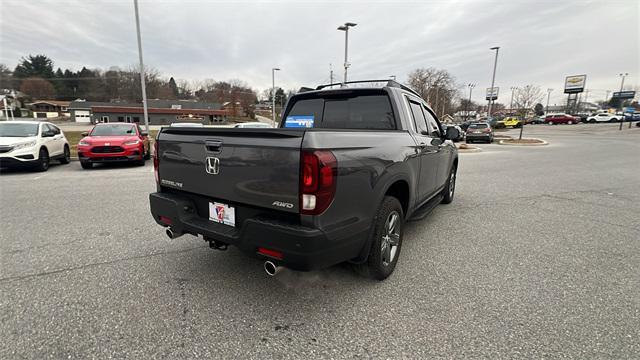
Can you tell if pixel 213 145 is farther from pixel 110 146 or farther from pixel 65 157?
pixel 65 157

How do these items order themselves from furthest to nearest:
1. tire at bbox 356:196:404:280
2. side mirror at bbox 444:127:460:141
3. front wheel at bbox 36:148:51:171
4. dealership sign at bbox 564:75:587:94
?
dealership sign at bbox 564:75:587:94 < front wheel at bbox 36:148:51:171 < side mirror at bbox 444:127:460:141 < tire at bbox 356:196:404:280

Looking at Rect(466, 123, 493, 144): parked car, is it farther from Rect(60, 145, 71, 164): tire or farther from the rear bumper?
the rear bumper

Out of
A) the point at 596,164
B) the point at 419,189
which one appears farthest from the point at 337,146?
the point at 596,164

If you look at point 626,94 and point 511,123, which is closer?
point 511,123

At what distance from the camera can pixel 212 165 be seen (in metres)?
2.61

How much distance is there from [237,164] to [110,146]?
30.1 feet

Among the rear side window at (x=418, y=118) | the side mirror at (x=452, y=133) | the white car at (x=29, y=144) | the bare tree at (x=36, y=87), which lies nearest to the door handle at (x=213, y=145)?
the rear side window at (x=418, y=118)

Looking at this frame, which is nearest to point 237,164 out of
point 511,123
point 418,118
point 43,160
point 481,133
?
point 418,118

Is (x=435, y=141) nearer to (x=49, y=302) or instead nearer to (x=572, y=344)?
(x=572, y=344)

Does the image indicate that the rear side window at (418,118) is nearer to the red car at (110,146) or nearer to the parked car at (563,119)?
the red car at (110,146)

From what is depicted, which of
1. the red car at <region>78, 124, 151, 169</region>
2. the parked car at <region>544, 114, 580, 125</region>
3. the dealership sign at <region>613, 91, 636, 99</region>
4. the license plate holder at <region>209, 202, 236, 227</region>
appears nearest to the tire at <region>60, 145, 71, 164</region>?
the red car at <region>78, 124, 151, 169</region>

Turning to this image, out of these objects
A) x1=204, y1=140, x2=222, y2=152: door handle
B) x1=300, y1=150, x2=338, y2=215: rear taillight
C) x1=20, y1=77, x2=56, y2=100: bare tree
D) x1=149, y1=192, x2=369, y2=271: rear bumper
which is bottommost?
x1=149, y1=192, x2=369, y2=271: rear bumper

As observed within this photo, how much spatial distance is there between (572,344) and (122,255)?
4249 millimetres

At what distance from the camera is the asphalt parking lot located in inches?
86.9
